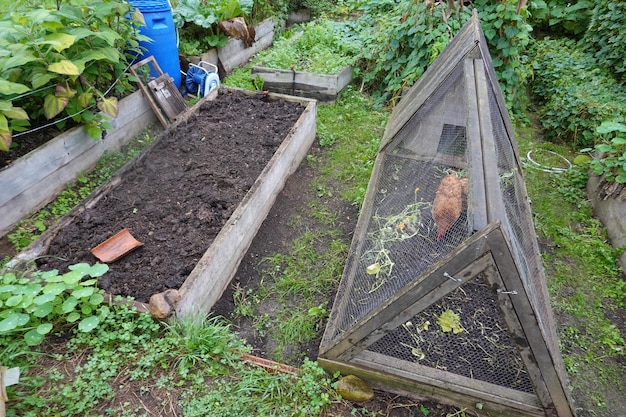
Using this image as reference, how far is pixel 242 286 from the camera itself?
2.71m

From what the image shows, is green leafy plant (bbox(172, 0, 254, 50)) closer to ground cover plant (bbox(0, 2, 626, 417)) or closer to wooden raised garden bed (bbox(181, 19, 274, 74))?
wooden raised garden bed (bbox(181, 19, 274, 74))

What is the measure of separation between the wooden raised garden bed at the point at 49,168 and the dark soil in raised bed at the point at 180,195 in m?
0.57

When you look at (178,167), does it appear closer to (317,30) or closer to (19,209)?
(19,209)

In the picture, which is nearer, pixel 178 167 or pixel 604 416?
pixel 604 416

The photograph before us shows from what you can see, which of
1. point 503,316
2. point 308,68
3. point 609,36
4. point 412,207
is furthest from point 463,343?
point 609,36

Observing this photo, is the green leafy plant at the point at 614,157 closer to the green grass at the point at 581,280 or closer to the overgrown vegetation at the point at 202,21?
the green grass at the point at 581,280

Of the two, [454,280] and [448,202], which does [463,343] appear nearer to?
[454,280]

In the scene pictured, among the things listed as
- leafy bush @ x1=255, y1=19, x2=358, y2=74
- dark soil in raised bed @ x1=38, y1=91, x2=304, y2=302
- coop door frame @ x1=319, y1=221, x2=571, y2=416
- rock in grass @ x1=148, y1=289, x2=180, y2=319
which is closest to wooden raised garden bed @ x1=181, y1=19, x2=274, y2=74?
leafy bush @ x1=255, y1=19, x2=358, y2=74

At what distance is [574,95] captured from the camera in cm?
440

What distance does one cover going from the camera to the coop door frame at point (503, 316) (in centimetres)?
134

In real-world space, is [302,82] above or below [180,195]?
above

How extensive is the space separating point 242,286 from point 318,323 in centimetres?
62

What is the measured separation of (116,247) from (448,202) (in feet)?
6.88

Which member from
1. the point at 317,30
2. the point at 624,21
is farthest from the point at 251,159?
the point at 624,21
